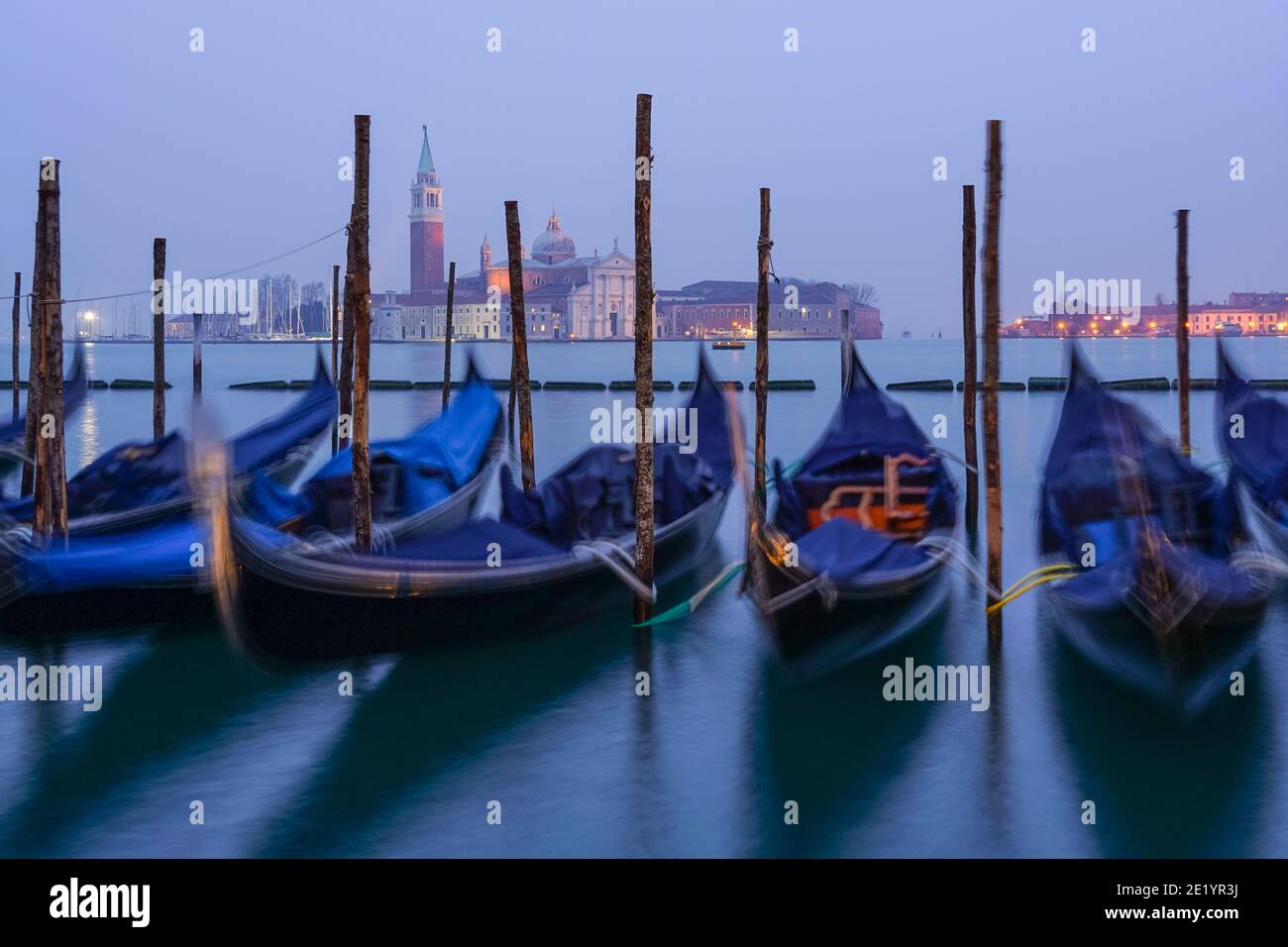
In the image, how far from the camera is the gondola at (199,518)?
882cm

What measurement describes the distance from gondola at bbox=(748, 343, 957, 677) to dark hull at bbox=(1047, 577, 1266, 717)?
3.52 ft

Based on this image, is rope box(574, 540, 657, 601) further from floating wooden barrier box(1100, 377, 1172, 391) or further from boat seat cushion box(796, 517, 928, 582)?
floating wooden barrier box(1100, 377, 1172, 391)

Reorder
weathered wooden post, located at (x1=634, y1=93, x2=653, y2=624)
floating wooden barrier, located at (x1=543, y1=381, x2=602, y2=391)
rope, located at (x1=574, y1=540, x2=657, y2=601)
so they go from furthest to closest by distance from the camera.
→ 1. floating wooden barrier, located at (x1=543, y1=381, x2=602, y2=391)
2. rope, located at (x1=574, y1=540, x2=657, y2=601)
3. weathered wooden post, located at (x1=634, y1=93, x2=653, y2=624)

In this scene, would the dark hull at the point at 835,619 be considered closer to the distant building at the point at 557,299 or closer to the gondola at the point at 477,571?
the gondola at the point at 477,571

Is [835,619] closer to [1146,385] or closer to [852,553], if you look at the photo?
[852,553]

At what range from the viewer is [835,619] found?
7.73 metres

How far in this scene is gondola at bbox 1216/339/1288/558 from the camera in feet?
37.2

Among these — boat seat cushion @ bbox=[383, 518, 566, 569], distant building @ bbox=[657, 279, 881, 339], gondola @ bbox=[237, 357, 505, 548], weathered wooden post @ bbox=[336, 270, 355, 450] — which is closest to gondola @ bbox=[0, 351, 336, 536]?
gondola @ bbox=[237, 357, 505, 548]

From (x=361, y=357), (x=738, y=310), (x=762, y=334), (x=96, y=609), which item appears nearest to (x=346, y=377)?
(x=762, y=334)

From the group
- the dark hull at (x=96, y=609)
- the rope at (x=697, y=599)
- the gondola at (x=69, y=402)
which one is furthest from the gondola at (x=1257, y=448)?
the gondola at (x=69, y=402)

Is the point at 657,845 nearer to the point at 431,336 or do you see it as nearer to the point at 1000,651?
the point at 1000,651

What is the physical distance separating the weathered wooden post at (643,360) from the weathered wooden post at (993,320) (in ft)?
7.01
